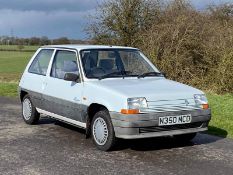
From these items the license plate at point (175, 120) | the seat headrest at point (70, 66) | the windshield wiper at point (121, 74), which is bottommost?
the license plate at point (175, 120)

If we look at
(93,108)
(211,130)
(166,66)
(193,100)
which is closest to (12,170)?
(93,108)

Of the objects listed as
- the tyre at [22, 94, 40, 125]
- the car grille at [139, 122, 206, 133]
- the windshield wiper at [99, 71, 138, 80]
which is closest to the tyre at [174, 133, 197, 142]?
the car grille at [139, 122, 206, 133]

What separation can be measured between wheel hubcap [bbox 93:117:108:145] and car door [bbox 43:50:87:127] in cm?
37

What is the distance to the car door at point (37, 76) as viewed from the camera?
859 cm

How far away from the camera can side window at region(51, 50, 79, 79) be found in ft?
25.7

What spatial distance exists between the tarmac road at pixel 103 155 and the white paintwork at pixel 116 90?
0.79 meters

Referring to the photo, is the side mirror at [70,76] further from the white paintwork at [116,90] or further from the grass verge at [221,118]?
the grass verge at [221,118]

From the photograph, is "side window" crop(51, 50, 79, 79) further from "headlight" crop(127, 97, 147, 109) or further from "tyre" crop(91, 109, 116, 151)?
"headlight" crop(127, 97, 147, 109)

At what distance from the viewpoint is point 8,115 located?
1052cm

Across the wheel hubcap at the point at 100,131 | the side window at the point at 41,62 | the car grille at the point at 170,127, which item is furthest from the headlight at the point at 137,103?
the side window at the point at 41,62

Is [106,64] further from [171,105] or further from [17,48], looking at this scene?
[17,48]

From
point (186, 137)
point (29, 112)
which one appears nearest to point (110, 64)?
point (186, 137)

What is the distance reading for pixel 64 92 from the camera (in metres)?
7.71

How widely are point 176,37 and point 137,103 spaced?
1122cm
